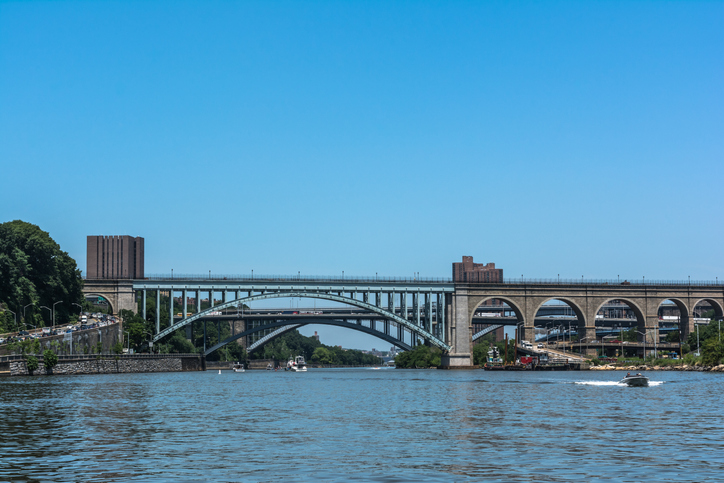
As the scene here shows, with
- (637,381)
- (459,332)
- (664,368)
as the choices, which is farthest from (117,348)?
(664,368)

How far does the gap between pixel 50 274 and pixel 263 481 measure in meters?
99.5

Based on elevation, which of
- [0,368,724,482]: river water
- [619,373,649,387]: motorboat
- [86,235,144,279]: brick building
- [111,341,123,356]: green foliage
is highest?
[86,235,144,279]: brick building

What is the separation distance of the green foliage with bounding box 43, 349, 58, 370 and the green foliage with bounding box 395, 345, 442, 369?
232 feet

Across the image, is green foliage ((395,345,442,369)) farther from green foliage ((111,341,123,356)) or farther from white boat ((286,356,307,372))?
green foliage ((111,341,123,356))

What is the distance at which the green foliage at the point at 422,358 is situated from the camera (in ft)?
486

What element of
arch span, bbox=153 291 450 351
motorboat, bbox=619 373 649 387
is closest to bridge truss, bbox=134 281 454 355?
arch span, bbox=153 291 450 351

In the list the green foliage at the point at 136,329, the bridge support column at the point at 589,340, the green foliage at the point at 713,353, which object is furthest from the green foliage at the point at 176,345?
the green foliage at the point at 713,353

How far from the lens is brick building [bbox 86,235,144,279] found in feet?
553

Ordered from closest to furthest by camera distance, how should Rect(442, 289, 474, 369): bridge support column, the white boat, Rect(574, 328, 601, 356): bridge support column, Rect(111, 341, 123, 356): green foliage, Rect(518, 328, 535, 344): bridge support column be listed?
Rect(111, 341, 123, 356): green foliage, Rect(574, 328, 601, 356): bridge support column, Rect(442, 289, 474, 369): bridge support column, Rect(518, 328, 535, 344): bridge support column, the white boat

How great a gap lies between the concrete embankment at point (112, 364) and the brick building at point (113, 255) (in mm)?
39158

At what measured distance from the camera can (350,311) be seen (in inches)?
6590

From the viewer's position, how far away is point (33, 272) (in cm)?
10988

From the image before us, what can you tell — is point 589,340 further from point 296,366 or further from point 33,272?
point 33,272

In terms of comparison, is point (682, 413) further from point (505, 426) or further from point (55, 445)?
point (55, 445)
